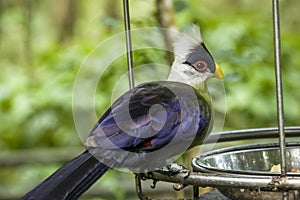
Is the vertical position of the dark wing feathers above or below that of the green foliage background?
below

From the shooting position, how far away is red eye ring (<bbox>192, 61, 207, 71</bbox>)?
116 inches

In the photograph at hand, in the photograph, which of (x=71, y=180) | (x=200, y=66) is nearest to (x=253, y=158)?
(x=200, y=66)

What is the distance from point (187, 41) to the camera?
2.84 meters

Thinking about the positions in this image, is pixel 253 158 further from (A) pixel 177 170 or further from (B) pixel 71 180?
(B) pixel 71 180

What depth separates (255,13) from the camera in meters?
8.11

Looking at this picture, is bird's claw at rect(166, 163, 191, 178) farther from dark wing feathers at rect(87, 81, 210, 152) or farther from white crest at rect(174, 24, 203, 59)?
white crest at rect(174, 24, 203, 59)

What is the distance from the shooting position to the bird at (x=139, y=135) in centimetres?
226

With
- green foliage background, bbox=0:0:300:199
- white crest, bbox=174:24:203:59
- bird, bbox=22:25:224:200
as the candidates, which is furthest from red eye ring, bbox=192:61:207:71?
green foliage background, bbox=0:0:300:199

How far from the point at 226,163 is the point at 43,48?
5560 mm

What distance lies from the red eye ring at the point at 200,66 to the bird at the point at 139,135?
218mm

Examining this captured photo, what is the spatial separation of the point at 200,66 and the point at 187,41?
0.17 m

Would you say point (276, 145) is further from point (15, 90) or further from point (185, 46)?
point (15, 90)

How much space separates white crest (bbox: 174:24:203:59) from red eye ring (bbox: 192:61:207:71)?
0.22 feet

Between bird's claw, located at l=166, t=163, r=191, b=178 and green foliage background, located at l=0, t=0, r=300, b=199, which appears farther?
green foliage background, located at l=0, t=0, r=300, b=199
